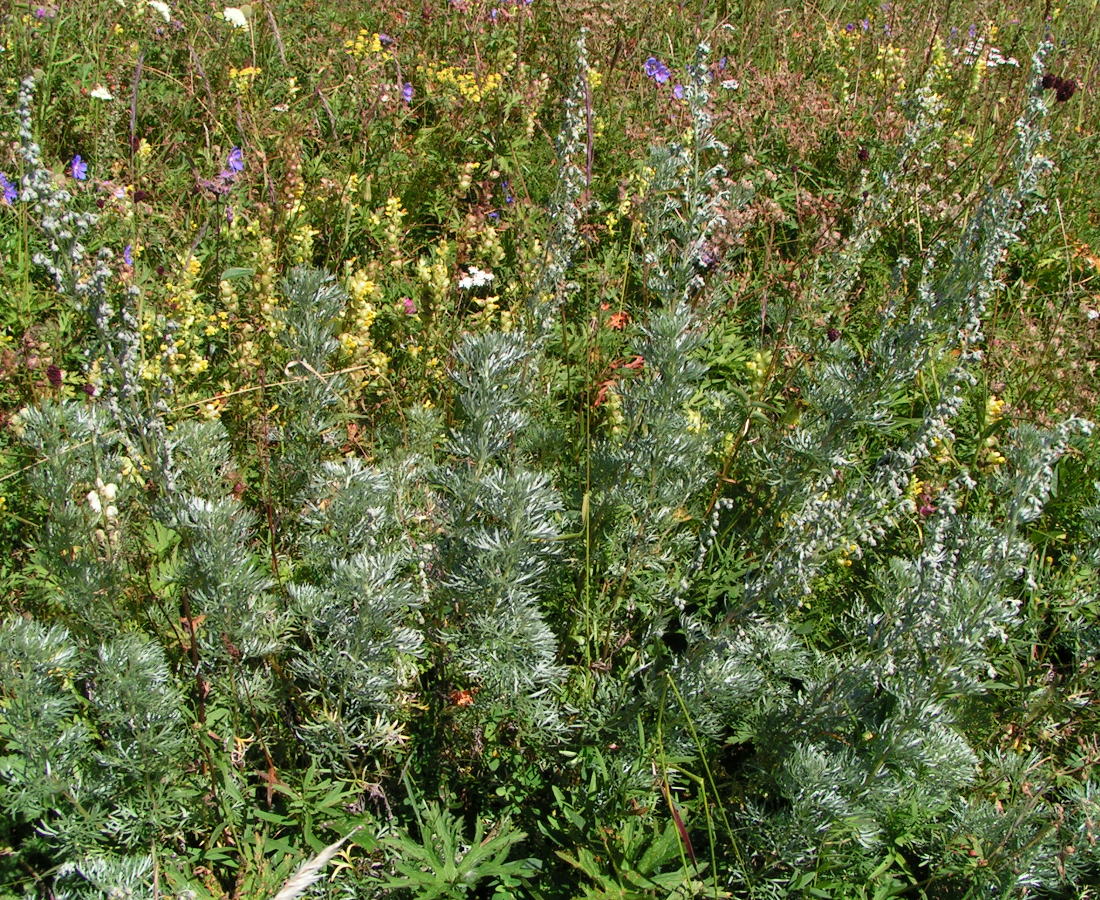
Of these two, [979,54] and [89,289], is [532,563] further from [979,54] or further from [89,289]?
[979,54]

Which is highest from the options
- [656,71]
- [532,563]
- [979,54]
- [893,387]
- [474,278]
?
[979,54]

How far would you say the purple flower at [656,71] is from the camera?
4.96m

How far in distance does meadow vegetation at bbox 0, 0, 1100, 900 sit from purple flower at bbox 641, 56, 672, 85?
1.17 metres

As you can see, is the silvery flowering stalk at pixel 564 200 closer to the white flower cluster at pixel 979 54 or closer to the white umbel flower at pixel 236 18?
the white umbel flower at pixel 236 18

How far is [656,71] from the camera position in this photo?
16.4 ft

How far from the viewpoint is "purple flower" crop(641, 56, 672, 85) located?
4.96m

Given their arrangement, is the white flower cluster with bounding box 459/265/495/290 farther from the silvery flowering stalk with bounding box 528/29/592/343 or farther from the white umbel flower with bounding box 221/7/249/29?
the white umbel flower with bounding box 221/7/249/29

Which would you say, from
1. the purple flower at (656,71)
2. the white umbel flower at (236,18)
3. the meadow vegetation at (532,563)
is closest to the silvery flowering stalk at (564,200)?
the meadow vegetation at (532,563)

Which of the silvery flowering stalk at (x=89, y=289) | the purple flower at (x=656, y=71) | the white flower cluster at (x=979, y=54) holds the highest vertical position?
the white flower cluster at (x=979, y=54)

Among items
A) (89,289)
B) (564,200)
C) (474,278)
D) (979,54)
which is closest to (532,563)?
(564,200)

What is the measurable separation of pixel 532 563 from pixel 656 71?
11.7 feet

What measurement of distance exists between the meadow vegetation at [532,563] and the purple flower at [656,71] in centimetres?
117

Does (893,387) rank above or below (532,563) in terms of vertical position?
above

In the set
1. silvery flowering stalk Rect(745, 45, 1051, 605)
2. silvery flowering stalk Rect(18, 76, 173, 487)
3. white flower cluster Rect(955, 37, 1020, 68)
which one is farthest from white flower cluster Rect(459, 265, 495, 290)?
white flower cluster Rect(955, 37, 1020, 68)
